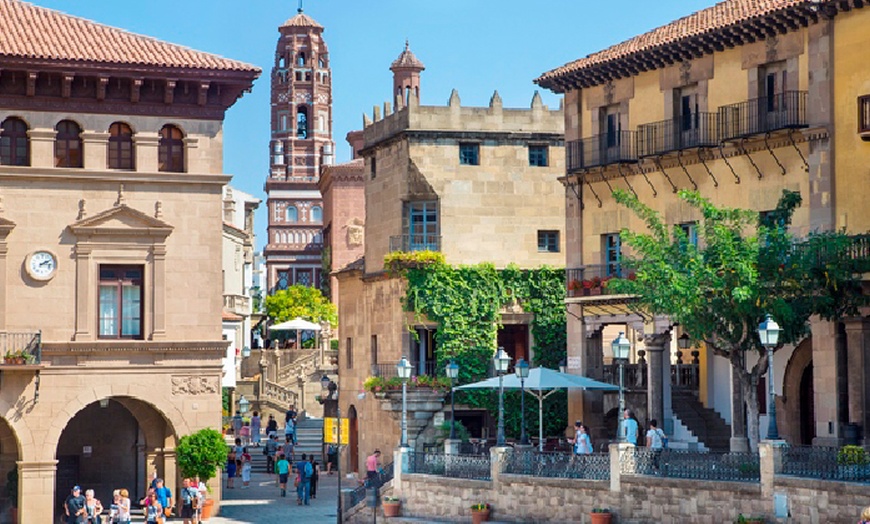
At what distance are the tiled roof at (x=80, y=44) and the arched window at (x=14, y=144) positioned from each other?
79.0 inches

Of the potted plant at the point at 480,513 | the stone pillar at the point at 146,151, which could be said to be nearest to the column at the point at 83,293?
the stone pillar at the point at 146,151

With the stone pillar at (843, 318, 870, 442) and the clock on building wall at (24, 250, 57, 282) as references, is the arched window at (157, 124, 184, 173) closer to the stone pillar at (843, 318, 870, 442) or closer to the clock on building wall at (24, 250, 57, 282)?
the clock on building wall at (24, 250, 57, 282)

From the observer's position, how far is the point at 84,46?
5131 cm

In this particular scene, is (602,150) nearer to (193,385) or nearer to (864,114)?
(864,114)

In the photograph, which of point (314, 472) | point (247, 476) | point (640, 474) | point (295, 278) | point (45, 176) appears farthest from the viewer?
point (295, 278)

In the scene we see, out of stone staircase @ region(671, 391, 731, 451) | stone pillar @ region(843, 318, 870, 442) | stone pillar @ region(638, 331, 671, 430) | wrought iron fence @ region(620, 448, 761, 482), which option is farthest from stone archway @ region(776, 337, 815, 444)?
wrought iron fence @ region(620, 448, 761, 482)

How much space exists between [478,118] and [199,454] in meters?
16.4

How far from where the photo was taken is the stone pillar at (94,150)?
50.6 meters

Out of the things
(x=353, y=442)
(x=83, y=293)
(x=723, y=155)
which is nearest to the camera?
(x=723, y=155)

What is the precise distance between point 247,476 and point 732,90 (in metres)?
24.0

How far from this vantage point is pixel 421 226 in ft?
198

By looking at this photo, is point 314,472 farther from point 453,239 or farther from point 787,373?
point 787,373

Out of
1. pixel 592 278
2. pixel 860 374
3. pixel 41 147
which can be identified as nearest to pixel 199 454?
pixel 41 147

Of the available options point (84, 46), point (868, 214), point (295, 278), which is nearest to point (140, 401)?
point (84, 46)
